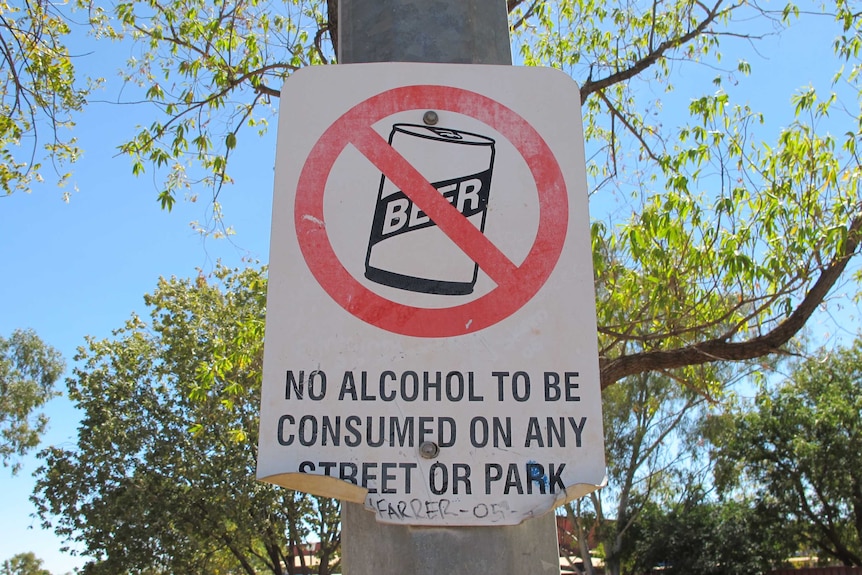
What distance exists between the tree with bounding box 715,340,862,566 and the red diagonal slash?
2230cm

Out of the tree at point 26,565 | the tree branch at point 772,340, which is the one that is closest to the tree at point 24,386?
the tree at point 26,565

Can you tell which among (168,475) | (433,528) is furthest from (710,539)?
(433,528)

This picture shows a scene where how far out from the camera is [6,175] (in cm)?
736

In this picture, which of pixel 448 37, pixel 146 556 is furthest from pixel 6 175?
pixel 146 556

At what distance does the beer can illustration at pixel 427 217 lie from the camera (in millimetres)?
1822

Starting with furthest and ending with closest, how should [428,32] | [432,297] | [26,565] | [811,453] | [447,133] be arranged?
1. [26,565]
2. [811,453]
3. [428,32]
4. [447,133]
5. [432,297]

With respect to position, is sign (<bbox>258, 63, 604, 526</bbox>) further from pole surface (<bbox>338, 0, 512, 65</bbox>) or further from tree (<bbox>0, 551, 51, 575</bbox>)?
tree (<bbox>0, 551, 51, 575</bbox>)

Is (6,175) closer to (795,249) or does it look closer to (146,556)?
(795,249)

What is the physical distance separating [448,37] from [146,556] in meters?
17.5

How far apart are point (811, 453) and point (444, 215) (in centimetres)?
2341

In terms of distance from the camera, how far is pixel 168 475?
17344 millimetres

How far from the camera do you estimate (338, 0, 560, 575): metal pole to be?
1656 mm

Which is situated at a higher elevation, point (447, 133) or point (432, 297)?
point (447, 133)

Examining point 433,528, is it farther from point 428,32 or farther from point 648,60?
point 648,60
